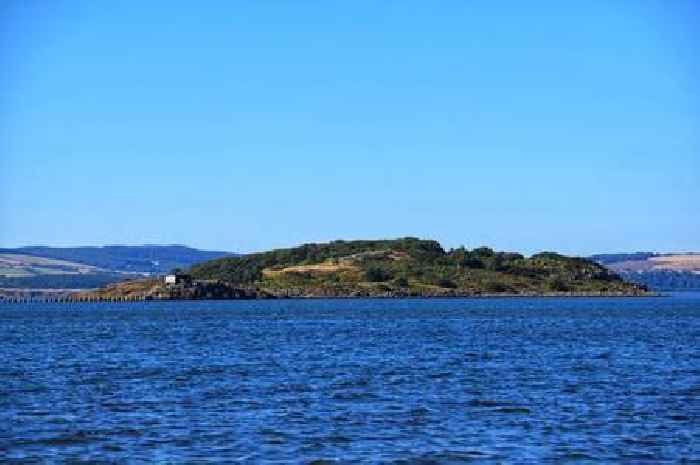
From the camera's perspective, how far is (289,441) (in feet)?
126

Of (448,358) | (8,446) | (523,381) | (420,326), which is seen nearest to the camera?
(8,446)

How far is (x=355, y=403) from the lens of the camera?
48344 millimetres

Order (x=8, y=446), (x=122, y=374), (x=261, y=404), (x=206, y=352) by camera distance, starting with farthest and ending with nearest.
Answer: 1. (x=206, y=352)
2. (x=122, y=374)
3. (x=261, y=404)
4. (x=8, y=446)

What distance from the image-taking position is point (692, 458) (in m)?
35.2

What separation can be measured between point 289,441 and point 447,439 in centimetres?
493

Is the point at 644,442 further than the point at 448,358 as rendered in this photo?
No

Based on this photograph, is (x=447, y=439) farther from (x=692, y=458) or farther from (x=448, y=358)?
(x=448, y=358)

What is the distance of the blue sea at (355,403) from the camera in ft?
121

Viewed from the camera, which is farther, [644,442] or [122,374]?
[122,374]

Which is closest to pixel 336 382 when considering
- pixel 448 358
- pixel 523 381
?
pixel 523 381

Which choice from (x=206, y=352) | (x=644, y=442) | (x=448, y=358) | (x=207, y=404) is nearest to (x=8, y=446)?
(x=207, y=404)

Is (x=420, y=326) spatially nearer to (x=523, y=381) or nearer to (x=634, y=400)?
(x=523, y=381)

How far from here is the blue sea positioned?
36812 mm

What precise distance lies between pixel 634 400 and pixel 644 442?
36.4 feet
